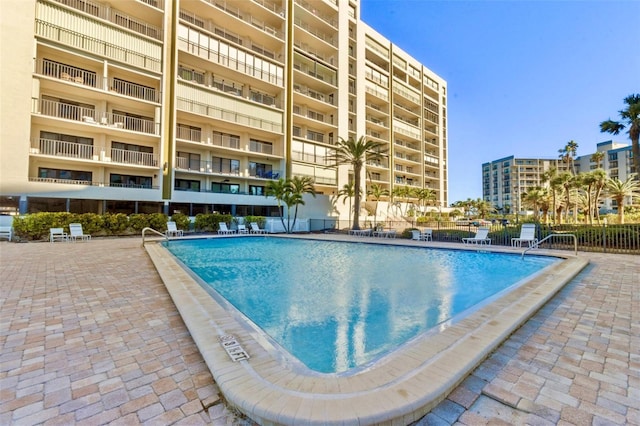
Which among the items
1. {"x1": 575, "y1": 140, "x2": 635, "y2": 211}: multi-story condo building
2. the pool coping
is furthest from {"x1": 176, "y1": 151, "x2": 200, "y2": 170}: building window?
{"x1": 575, "y1": 140, "x2": 635, "y2": 211}: multi-story condo building

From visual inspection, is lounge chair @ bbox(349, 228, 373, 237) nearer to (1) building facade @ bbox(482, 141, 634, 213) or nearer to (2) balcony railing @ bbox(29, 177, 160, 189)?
(2) balcony railing @ bbox(29, 177, 160, 189)

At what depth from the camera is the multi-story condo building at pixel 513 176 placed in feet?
333

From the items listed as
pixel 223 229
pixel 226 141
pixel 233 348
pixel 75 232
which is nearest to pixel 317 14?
pixel 226 141

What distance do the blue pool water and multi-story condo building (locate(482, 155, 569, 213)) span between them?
106 meters

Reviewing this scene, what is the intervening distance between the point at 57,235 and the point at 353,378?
1873 centimetres

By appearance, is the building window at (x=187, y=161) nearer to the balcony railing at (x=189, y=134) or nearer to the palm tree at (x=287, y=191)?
the balcony railing at (x=189, y=134)

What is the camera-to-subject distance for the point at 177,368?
102 inches

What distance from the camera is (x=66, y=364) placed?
105 inches

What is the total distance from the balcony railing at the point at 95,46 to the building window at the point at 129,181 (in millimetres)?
7525

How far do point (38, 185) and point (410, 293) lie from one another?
66.5 feet

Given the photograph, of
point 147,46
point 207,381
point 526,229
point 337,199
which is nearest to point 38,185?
point 147,46

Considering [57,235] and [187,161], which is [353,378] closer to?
[57,235]

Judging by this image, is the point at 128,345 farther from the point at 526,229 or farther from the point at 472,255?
the point at 526,229

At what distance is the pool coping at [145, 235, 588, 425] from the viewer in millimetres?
1845
